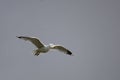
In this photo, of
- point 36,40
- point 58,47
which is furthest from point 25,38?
point 58,47

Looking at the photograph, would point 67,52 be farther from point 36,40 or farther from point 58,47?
point 36,40

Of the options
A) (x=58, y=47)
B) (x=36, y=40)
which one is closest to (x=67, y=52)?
(x=58, y=47)

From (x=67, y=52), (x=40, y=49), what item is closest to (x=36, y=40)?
(x=40, y=49)

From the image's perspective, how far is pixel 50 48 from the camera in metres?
8.09

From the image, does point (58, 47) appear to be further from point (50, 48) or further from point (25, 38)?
point (25, 38)

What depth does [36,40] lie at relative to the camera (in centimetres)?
809

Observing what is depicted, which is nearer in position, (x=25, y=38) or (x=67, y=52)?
(x=25, y=38)

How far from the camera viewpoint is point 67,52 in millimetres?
8273

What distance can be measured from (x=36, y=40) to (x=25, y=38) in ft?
1.45

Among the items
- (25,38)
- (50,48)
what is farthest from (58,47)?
(25,38)

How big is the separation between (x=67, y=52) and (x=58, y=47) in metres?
0.29

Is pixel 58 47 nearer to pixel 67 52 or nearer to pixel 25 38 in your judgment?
pixel 67 52

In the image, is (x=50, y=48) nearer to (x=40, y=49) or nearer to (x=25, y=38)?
(x=40, y=49)

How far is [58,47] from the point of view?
8.20 m
